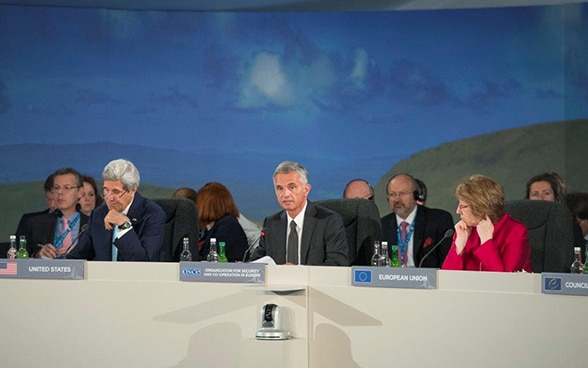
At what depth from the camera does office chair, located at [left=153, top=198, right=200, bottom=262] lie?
210 inches

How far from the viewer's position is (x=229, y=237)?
5.83 metres

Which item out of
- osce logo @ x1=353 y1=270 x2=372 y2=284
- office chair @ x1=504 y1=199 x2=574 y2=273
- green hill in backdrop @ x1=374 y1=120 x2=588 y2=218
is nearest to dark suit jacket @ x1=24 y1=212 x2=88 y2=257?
green hill in backdrop @ x1=374 y1=120 x2=588 y2=218

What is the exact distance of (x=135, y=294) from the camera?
3.82m

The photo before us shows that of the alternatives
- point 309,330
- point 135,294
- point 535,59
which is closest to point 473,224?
point 309,330

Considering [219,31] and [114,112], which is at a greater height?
[219,31]

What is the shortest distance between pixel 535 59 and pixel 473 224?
3516mm

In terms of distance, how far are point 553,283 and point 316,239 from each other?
182cm

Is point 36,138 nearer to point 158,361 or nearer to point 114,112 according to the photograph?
point 114,112

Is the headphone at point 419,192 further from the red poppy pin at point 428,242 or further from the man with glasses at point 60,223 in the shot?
the man with glasses at point 60,223

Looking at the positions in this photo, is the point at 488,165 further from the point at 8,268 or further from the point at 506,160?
the point at 8,268

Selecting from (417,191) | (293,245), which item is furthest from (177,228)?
(417,191)

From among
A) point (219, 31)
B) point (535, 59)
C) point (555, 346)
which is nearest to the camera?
point (555, 346)

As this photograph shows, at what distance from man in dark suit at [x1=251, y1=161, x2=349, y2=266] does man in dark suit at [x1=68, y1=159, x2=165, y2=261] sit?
533 mm

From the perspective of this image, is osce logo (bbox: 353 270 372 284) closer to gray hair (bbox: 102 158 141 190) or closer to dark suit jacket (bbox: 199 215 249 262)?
gray hair (bbox: 102 158 141 190)
